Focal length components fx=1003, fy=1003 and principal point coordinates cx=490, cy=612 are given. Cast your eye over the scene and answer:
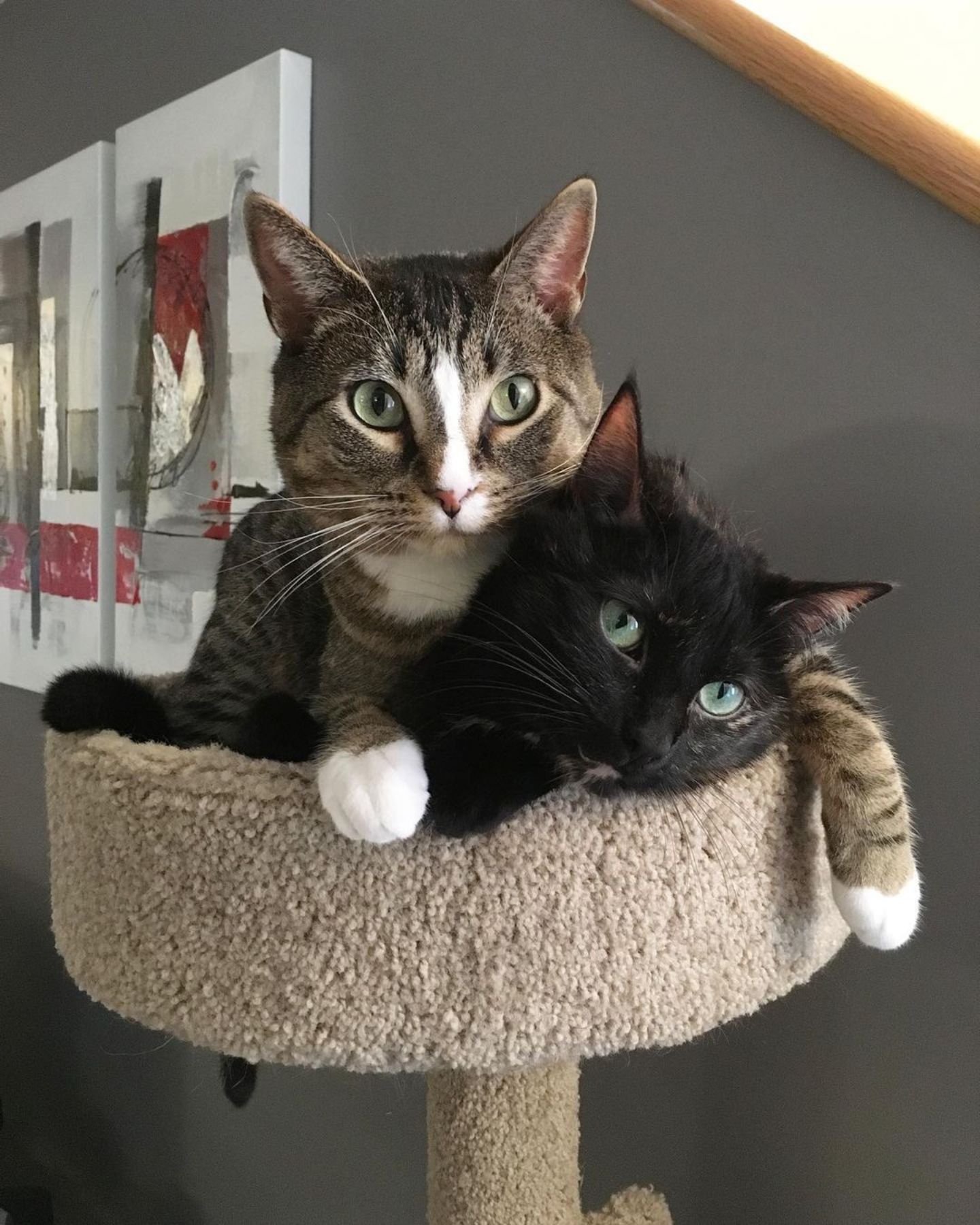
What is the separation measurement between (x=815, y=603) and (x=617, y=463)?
0.18 meters

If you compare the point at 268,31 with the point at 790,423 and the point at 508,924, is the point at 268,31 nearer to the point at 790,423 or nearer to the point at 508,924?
the point at 790,423

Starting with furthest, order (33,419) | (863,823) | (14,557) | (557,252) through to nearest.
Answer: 1. (14,557)
2. (33,419)
3. (557,252)
4. (863,823)

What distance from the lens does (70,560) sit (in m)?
2.23

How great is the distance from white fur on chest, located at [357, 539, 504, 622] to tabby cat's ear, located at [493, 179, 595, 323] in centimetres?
23

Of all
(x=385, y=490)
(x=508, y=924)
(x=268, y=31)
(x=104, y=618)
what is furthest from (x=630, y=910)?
(x=104, y=618)

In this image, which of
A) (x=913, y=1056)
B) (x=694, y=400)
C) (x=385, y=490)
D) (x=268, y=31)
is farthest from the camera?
(x=268, y=31)

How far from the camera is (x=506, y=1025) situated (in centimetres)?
68

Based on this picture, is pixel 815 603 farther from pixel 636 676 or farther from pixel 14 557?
pixel 14 557

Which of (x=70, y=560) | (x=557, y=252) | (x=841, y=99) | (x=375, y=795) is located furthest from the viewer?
(x=70, y=560)

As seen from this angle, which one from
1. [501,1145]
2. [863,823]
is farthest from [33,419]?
[863,823]

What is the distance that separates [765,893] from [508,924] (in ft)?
0.67

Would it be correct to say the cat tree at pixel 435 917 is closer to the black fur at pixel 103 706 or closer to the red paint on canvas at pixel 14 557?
the black fur at pixel 103 706

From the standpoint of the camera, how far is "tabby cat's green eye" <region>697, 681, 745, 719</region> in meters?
0.72

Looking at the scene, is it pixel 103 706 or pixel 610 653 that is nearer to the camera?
pixel 610 653
